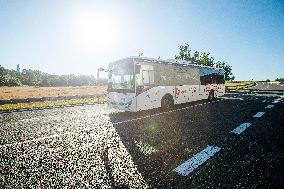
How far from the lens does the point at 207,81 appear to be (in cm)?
1872

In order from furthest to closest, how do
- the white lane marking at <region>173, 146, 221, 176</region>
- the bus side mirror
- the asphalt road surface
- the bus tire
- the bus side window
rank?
the bus tire < the bus side window < the bus side mirror < the white lane marking at <region>173, 146, 221, 176</region> < the asphalt road surface

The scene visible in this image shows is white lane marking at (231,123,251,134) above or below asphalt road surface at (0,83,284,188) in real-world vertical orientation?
above

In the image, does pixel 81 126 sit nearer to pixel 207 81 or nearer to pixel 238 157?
pixel 238 157

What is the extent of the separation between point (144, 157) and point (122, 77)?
23.9ft

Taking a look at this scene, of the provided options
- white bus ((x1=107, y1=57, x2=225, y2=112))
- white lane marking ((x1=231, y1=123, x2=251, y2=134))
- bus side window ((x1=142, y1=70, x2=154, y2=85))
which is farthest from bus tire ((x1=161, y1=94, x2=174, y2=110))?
white lane marking ((x1=231, y1=123, x2=251, y2=134))

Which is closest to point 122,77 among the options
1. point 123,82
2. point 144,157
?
point 123,82

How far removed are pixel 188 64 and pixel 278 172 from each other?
1232 centimetres

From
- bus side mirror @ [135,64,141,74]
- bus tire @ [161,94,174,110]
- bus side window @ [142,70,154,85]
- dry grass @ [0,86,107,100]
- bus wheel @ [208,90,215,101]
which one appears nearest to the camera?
bus side mirror @ [135,64,141,74]

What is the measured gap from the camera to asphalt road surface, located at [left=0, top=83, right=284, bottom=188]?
4098 millimetres

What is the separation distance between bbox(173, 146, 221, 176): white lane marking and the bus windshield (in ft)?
20.6

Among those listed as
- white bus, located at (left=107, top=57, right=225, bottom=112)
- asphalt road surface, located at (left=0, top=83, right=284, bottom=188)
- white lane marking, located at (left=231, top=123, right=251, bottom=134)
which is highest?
white bus, located at (left=107, top=57, right=225, bottom=112)

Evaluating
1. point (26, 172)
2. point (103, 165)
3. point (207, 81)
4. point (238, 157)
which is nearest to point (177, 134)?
point (238, 157)

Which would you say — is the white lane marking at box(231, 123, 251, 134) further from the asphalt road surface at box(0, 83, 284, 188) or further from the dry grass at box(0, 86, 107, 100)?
the dry grass at box(0, 86, 107, 100)

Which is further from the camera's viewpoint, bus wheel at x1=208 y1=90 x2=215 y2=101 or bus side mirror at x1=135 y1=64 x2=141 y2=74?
bus wheel at x1=208 y1=90 x2=215 y2=101
